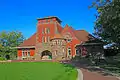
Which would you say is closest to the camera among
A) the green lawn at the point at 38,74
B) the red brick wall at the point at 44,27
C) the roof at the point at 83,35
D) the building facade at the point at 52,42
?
the green lawn at the point at 38,74

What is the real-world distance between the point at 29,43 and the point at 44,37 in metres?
5.53

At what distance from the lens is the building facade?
54.4 m

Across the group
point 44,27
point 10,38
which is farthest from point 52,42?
point 10,38

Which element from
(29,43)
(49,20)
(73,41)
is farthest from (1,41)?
(73,41)

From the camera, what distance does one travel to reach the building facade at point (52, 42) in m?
54.4

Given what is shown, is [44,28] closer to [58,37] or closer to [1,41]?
[58,37]

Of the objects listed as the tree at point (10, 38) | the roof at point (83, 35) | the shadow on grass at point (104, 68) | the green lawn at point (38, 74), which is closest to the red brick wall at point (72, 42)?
the roof at point (83, 35)

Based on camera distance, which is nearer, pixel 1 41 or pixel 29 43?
pixel 29 43

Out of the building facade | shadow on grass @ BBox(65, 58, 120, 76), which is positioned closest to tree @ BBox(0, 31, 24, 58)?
the building facade

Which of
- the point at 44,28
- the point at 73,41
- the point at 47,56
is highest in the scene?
the point at 44,28

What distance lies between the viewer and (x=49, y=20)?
57594 mm

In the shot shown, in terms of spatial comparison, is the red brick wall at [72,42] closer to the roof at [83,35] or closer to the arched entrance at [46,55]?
the roof at [83,35]

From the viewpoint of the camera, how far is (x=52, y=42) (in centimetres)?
5531

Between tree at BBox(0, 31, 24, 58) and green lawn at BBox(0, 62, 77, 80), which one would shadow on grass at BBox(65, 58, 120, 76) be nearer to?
green lawn at BBox(0, 62, 77, 80)
